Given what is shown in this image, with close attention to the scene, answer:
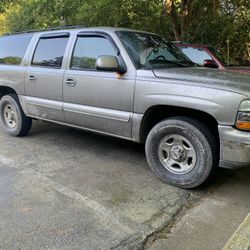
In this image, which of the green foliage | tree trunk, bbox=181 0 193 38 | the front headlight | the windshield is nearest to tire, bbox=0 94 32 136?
the windshield

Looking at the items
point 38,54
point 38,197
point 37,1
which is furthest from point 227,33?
point 38,197

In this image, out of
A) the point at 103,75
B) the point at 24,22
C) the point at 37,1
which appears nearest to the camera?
the point at 103,75

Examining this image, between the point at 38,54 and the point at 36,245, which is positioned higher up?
the point at 38,54

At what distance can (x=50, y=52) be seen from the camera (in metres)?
5.71

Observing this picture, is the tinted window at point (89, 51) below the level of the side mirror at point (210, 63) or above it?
above

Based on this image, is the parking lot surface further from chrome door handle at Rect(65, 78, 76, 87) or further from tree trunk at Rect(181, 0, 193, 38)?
tree trunk at Rect(181, 0, 193, 38)

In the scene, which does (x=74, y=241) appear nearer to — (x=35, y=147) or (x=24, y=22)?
(x=35, y=147)

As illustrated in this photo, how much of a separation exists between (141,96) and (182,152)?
805mm

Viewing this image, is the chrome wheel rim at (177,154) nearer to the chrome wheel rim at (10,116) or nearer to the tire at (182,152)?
the tire at (182,152)

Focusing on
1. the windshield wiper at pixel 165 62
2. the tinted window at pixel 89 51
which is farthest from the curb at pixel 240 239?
the tinted window at pixel 89 51

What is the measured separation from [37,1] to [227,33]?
7.08m

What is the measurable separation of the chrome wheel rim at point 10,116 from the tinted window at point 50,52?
1.03m

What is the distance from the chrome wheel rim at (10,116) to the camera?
6.47 meters

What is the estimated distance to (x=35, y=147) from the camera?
19.2ft
